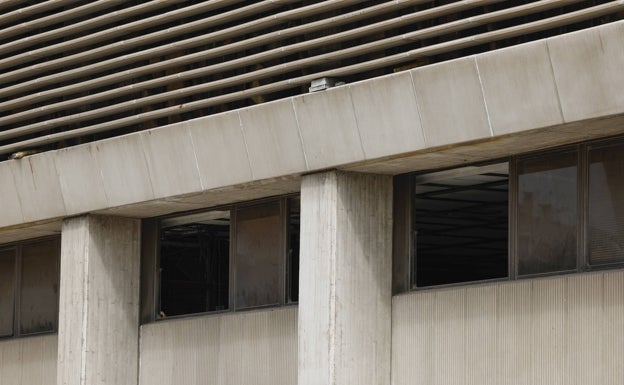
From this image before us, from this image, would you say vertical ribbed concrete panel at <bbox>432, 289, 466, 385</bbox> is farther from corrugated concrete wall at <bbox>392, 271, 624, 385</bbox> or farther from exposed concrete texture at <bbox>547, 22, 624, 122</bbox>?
exposed concrete texture at <bbox>547, 22, 624, 122</bbox>

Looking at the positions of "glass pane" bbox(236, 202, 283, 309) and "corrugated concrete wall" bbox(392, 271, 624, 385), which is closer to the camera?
"corrugated concrete wall" bbox(392, 271, 624, 385)

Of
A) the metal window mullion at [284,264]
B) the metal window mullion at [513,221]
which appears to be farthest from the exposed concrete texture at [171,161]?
the metal window mullion at [513,221]

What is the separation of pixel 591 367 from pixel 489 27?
4146mm

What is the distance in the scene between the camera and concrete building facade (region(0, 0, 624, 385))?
1891 centimetres

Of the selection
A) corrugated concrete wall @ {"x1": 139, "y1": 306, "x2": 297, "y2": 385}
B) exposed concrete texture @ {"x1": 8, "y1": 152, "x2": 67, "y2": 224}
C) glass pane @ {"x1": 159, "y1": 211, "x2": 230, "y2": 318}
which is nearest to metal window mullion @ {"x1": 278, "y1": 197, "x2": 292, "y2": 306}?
corrugated concrete wall @ {"x1": 139, "y1": 306, "x2": 297, "y2": 385}

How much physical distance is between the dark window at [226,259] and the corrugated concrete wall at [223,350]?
313mm

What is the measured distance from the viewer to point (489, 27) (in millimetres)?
19359

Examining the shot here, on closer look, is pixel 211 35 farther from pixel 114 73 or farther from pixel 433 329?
pixel 433 329

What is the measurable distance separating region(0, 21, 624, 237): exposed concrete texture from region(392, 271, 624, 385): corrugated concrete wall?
171 cm

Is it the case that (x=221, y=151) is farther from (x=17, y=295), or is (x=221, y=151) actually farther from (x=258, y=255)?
(x=17, y=295)

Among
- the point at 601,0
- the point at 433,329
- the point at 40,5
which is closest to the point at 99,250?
the point at 40,5

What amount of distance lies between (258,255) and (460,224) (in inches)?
172

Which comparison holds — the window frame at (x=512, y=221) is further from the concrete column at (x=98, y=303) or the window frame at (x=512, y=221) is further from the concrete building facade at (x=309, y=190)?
the concrete column at (x=98, y=303)

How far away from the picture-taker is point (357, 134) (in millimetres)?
20438
